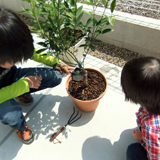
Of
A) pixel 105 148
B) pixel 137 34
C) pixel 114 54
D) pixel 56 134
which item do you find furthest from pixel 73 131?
pixel 137 34

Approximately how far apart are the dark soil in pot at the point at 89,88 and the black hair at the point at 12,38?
52 centimetres

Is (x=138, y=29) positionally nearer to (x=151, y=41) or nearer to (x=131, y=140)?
(x=151, y=41)

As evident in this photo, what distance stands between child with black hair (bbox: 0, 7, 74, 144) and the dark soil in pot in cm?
16

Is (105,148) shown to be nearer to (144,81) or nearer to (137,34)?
(144,81)

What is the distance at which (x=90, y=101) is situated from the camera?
1232 mm

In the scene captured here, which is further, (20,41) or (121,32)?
(121,32)

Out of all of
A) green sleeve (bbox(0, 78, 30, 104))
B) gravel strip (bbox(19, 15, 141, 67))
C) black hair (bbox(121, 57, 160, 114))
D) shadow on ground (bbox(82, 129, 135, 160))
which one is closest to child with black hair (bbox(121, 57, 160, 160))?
black hair (bbox(121, 57, 160, 114))

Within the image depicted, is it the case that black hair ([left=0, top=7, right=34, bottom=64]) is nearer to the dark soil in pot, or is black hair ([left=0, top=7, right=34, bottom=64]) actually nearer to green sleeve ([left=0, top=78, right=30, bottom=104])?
green sleeve ([left=0, top=78, right=30, bottom=104])

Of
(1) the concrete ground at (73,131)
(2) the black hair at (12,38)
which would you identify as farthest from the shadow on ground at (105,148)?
(2) the black hair at (12,38)

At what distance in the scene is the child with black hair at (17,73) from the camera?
2.92 ft

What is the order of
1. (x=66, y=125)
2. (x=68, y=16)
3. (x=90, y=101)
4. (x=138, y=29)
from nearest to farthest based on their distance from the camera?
(x=68, y=16), (x=90, y=101), (x=66, y=125), (x=138, y=29)

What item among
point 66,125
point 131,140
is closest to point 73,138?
point 66,125

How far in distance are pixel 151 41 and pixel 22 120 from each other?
158 centimetres

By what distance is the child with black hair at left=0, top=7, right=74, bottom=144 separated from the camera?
0.89 m
